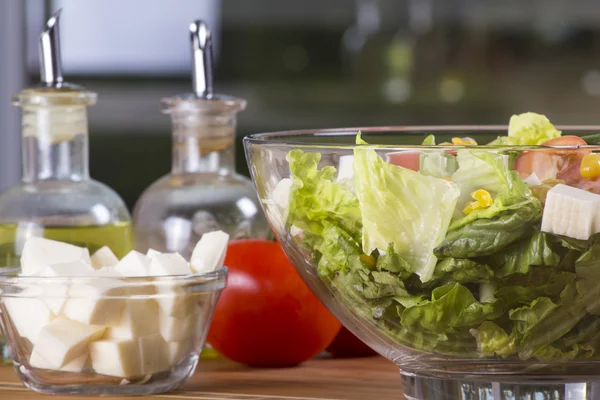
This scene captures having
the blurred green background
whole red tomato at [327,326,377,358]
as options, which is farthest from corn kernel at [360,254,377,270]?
the blurred green background

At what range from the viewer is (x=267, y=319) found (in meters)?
0.98

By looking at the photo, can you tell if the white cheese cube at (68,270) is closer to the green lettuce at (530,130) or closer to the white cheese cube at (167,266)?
the white cheese cube at (167,266)

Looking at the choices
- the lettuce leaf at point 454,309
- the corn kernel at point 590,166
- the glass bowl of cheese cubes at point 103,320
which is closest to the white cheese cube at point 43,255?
the glass bowl of cheese cubes at point 103,320

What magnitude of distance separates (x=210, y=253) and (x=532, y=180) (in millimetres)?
296

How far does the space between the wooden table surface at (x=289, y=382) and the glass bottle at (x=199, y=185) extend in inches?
5.7

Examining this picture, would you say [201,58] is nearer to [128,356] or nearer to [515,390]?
[128,356]

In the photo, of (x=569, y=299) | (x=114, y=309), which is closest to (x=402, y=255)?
(x=569, y=299)

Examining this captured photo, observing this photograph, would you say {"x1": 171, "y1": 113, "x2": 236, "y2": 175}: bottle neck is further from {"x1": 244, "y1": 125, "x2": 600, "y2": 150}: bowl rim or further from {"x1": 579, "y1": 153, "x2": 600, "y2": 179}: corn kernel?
{"x1": 579, "y1": 153, "x2": 600, "y2": 179}: corn kernel

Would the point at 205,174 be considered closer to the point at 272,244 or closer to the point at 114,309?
the point at 272,244

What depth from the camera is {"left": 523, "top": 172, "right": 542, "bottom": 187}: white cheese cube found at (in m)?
0.66

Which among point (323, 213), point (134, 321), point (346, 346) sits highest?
point (323, 213)

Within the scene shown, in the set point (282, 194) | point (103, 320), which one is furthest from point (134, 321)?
point (282, 194)

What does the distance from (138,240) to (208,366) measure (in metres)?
0.17

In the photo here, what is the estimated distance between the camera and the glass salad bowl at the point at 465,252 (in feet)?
2.13
